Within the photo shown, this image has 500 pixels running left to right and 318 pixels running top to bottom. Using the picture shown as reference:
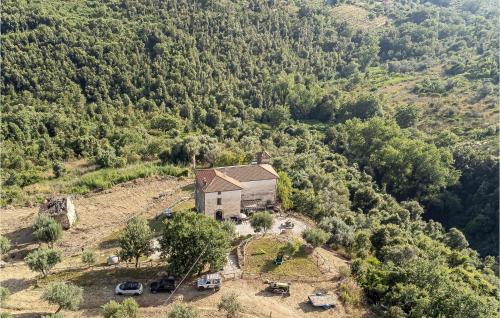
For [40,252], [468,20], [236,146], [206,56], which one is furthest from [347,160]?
[468,20]

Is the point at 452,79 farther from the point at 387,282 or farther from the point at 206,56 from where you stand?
the point at 387,282

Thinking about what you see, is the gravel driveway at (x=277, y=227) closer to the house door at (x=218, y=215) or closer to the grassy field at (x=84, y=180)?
the house door at (x=218, y=215)

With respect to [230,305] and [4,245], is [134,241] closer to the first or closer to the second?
[230,305]

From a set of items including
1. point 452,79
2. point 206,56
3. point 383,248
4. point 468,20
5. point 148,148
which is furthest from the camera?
point 468,20

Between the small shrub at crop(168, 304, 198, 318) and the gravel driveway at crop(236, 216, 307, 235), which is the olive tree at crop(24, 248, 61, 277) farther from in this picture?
the gravel driveway at crop(236, 216, 307, 235)

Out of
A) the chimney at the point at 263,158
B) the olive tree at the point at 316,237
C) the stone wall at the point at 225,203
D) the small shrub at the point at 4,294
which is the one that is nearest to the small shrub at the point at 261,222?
the olive tree at the point at 316,237

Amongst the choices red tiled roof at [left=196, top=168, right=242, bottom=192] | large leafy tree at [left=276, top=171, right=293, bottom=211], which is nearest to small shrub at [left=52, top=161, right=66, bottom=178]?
red tiled roof at [left=196, top=168, right=242, bottom=192]
